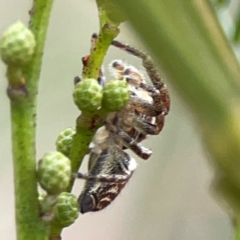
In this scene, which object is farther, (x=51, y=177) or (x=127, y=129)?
(x=127, y=129)

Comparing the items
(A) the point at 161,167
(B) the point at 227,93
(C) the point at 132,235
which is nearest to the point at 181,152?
(A) the point at 161,167

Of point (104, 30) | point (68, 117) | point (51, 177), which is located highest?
point (68, 117)

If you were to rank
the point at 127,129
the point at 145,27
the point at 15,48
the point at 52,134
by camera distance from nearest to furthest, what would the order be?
the point at 145,27 → the point at 15,48 → the point at 127,129 → the point at 52,134

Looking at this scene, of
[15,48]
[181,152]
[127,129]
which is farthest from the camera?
[181,152]

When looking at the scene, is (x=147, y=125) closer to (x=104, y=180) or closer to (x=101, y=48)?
(x=104, y=180)

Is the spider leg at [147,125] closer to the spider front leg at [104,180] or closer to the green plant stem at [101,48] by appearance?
the spider front leg at [104,180]

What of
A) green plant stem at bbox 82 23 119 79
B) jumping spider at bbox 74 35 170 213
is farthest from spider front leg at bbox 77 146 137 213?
green plant stem at bbox 82 23 119 79

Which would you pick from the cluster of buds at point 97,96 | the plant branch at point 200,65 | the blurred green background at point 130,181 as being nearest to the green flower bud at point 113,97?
the cluster of buds at point 97,96

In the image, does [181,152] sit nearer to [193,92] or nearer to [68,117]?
[68,117]

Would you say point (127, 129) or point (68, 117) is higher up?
point (68, 117)
